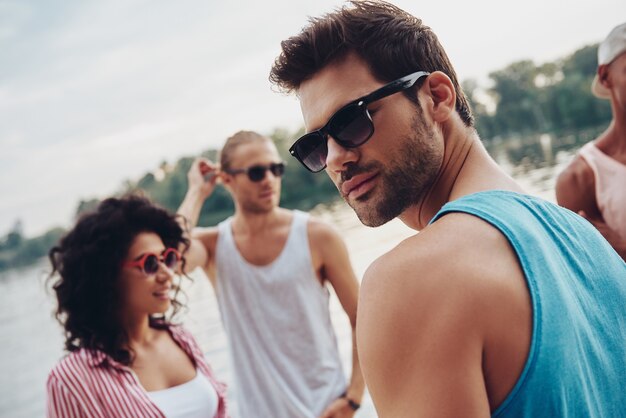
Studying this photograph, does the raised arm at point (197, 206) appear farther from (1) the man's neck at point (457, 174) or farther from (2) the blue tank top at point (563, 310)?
(2) the blue tank top at point (563, 310)

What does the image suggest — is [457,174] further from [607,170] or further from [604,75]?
[604,75]

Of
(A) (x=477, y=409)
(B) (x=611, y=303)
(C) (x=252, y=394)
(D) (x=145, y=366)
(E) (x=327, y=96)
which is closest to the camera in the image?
(A) (x=477, y=409)

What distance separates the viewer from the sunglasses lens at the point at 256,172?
159 inches

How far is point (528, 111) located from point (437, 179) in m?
70.2

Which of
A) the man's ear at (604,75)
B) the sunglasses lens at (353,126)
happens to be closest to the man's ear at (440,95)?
the sunglasses lens at (353,126)

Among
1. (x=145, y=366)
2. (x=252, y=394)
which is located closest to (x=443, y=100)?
(x=145, y=366)

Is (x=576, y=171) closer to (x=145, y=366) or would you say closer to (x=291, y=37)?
(x=291, y=37)

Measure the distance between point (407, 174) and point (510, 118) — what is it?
229ft

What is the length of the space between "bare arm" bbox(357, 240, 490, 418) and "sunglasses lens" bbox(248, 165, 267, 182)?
3151mm

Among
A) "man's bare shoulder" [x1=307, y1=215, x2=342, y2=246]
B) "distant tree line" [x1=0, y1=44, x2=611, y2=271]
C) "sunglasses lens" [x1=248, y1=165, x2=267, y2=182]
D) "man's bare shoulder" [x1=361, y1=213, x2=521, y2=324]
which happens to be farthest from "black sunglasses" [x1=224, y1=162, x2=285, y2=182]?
"distant tree line" [x1=0, y1=44, x2=611, y2=271]

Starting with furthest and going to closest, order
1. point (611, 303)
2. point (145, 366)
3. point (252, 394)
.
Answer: point (252, 394) → point (145, 366) → point (611, 303)

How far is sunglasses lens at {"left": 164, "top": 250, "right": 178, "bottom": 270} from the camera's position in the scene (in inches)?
122

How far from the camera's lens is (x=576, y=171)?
2916mm

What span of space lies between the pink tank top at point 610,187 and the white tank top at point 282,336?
73.0 inches
